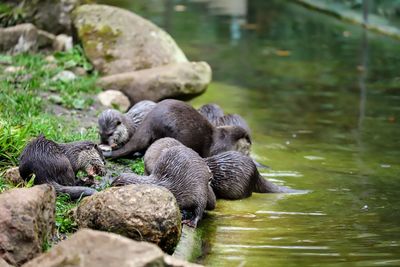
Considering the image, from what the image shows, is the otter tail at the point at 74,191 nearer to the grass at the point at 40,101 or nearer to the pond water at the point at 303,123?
the grass at the point at 40,101

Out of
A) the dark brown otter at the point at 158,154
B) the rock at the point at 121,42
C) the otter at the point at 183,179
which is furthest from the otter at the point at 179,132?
the rock at the point at 121,42

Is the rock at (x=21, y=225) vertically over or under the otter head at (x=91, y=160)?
over

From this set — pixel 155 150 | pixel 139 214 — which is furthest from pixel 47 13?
pixel 139 214

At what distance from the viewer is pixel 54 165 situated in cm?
581

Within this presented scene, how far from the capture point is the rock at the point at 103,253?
381 centimetres

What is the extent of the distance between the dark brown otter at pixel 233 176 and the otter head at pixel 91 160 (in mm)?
802

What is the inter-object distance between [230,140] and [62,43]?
3867 millimetres

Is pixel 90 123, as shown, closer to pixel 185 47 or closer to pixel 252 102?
pixel 252 102

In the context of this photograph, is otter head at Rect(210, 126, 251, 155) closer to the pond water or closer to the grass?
the pond water

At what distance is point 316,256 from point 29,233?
162 cm

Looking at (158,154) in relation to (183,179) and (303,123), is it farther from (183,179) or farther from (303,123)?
(303,123)

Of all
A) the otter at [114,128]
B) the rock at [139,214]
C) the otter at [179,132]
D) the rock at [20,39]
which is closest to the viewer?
the rock at [139,214]

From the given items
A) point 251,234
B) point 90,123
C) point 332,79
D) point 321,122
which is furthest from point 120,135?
point 332,79

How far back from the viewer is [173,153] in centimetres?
602
